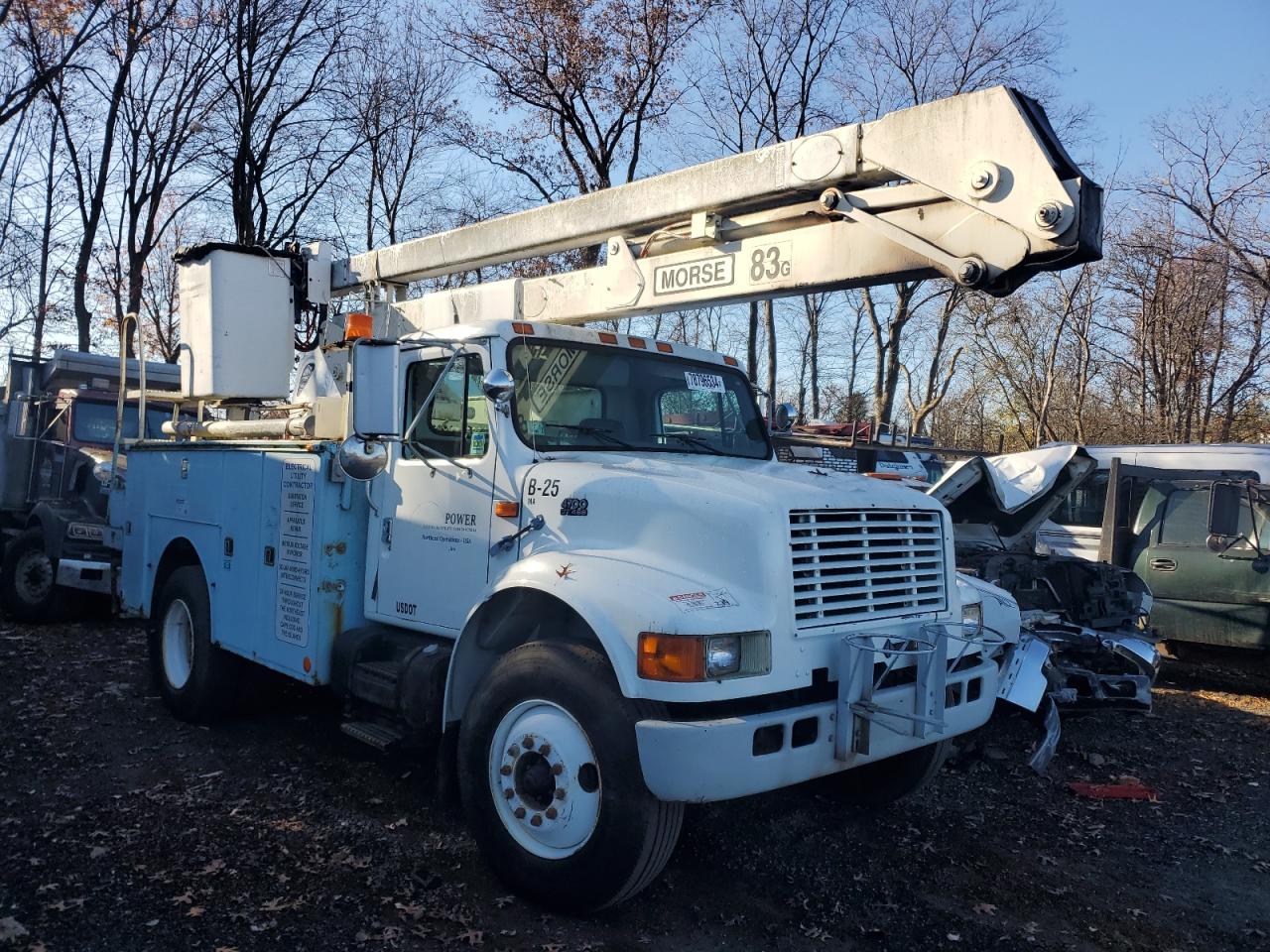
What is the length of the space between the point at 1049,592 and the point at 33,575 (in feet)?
33.4

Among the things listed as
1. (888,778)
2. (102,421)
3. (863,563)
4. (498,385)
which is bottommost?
(888,778)

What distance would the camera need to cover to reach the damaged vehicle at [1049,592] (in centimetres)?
632

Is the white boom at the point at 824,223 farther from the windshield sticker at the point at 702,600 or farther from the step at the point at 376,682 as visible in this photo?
the step at the point at 376,682

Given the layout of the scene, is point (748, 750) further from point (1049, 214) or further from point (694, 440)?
point (1049, 214)

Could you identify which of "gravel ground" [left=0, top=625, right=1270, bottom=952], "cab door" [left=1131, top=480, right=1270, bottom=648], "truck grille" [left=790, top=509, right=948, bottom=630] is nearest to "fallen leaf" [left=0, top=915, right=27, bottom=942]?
"gravel ground" [left=0, top=625, right=1270, bottom=952]

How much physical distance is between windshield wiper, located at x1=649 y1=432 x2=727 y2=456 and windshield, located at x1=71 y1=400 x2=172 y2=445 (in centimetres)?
826

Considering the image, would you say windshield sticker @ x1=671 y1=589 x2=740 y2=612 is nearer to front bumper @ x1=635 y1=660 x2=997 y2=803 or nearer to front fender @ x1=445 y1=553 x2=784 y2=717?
front fender @ x1=445 y1=553 x2=784 y2=717

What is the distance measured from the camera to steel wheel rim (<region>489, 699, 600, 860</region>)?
3.92 meters

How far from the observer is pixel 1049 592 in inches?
305

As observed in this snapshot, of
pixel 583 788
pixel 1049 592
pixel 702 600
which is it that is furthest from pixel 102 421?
pixel 1049 592

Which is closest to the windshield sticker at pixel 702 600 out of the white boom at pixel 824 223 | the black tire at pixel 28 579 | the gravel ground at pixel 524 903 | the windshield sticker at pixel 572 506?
the windshield sticker at pixel 572 506

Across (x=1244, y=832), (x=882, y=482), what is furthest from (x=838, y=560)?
(x=1244, y=832)

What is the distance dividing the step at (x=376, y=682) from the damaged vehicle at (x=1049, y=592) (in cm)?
347

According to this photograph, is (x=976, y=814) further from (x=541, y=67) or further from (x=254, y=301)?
(x=541, y=67)
